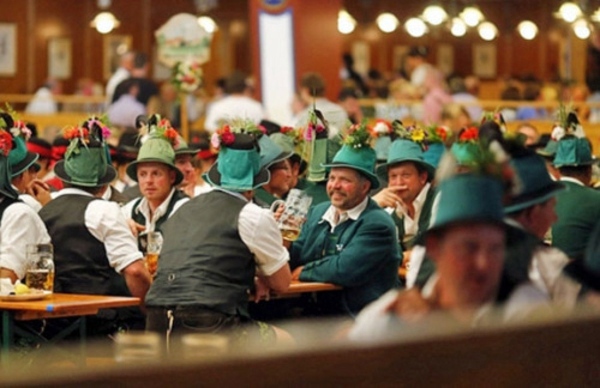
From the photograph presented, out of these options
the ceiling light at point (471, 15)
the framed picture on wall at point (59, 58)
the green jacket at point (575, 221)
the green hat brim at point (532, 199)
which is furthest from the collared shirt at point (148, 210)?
the framed picture on wall at point (59, 58)

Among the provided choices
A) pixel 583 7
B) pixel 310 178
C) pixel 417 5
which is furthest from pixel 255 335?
pixel 417 5

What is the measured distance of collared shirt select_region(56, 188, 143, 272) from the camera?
25.4 feet

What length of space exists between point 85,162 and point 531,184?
334 centimetres

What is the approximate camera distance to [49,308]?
271 inches

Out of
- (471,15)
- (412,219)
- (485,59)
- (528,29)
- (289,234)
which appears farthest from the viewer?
(485,59)

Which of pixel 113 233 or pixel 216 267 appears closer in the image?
pixel 216 267

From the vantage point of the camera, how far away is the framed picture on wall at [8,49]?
24.8 m

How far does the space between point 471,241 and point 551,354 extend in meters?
0.47

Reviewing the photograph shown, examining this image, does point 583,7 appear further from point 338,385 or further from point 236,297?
point 338,385

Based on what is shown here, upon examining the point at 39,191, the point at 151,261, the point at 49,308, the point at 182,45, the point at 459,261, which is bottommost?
the point at 49,308

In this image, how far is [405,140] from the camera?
9.19 m

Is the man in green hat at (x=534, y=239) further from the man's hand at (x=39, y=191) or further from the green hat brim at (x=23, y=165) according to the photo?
the man's hand at (x=39, y=191)

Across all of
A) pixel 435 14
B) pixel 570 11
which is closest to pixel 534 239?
pixel 570 11

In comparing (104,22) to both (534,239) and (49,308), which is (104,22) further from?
(534,239)
